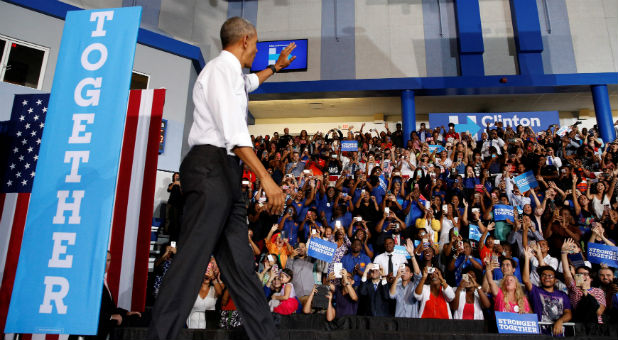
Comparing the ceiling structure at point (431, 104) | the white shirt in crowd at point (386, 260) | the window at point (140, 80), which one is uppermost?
the ceiling structure at point (431, 104)

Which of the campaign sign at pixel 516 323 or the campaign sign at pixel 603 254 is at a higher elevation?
the campaign sign at pixel 603 254

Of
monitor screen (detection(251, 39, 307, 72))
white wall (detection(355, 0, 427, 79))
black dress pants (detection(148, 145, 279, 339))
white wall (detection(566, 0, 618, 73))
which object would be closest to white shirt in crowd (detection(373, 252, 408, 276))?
black dress pants (detection(148, 145, 279, 339))

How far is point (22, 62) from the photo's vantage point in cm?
787

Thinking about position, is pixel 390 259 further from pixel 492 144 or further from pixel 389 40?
pixel 389 40

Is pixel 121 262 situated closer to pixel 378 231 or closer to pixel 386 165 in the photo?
pixel 378 231

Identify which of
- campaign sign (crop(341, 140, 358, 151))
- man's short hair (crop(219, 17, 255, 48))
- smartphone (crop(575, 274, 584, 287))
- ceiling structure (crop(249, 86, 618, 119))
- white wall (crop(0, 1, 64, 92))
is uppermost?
ceiling structure (crop(249, 86, 618, 119))

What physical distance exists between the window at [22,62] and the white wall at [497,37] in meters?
11.7

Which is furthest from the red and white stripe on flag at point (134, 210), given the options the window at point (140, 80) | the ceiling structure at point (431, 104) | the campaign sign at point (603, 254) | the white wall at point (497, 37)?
the white wall at point (497, 37)

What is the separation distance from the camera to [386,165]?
919 cm

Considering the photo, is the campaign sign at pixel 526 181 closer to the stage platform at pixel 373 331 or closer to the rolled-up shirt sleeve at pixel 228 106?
the stage platform at pixel 373 331

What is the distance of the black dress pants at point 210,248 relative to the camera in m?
1.48

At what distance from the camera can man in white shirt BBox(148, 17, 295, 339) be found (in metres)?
1.49

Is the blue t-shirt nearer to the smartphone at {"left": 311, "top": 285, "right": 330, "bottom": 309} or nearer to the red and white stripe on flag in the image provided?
the smartphone at {"left": 311, "top": 285, "right": 330, "bottom": 309}

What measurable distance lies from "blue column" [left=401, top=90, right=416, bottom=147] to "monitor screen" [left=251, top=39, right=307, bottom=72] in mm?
3313
